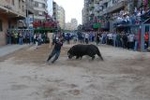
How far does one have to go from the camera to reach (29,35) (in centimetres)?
4462

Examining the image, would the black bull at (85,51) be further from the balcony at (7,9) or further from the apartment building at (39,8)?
the apartment building at (39,8)

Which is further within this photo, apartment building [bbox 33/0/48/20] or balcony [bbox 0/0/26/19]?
apartment building [bbox 33/0/48/20]

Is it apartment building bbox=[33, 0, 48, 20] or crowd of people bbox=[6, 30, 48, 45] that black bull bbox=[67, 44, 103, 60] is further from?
apartment building bbox=[33, 0, 48, 20]

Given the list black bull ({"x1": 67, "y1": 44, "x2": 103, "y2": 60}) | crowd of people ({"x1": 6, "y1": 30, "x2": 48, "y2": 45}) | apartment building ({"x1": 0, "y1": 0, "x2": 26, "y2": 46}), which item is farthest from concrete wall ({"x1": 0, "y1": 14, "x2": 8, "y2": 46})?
black bull ({"x1": 67, "y1": 44, "x2": 103, "y2": 60})

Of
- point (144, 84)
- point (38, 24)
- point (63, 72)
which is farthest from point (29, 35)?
point (144, 84)

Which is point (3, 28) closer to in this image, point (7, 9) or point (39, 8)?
point (7, 9)

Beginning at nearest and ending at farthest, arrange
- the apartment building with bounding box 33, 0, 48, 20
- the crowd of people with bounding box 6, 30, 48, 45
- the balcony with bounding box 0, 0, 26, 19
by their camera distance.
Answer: the balcony with bounding box 0, 0, 26, 19
the crowd of people with bounding box 6, 30, 48, 45
the apartment building with bounding box 33, 0, 48, 20

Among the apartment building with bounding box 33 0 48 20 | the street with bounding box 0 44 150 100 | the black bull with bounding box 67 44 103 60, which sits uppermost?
the apartment building with bounding box 33 0 48 20

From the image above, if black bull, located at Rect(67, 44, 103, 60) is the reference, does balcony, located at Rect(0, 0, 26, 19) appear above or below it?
above

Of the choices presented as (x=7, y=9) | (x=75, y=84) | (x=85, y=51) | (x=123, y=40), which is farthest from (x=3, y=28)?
(x=75, y=84)

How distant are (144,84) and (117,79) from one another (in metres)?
1.29

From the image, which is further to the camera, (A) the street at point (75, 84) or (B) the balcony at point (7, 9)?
(B) the balcony at point (7, 9)

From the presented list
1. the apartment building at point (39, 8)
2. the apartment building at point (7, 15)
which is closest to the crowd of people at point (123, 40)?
the apartment building at point (7, 15)

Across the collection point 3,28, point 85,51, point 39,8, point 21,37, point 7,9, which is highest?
point 39,8
